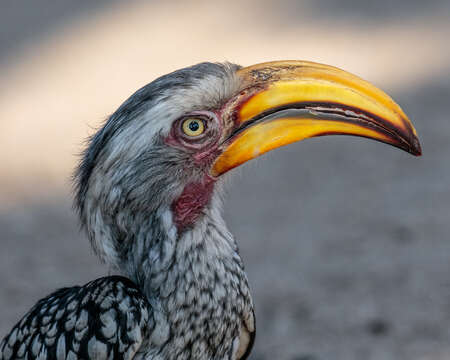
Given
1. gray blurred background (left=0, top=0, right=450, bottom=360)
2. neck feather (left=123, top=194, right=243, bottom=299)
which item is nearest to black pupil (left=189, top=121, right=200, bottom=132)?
neck feather (left=123, top=194, right=243, bottom=299)

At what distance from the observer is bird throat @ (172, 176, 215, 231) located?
8.13ft

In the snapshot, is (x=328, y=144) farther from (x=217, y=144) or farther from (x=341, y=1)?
(x=217, y=144)

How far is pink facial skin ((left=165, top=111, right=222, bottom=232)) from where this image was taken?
2438 millimetres

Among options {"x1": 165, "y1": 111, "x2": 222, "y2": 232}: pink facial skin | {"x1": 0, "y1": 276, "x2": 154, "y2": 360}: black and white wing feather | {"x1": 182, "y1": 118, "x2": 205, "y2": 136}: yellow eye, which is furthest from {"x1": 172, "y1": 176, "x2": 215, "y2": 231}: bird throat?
{"x1": 0, "y1": 276, "x2": 154, "y2": 360}: black and white wing feather

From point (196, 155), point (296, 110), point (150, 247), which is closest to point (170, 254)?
point (150, 247)

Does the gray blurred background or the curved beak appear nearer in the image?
the curved beak

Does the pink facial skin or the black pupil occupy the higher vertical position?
the black pupil

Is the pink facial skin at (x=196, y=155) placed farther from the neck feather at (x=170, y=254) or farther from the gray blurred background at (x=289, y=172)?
the gray blurred background at (x=289, y=172)

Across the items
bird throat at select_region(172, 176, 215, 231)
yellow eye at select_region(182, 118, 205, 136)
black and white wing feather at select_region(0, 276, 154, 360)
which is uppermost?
yellow eye at select_region(182, 118, 205, 136)

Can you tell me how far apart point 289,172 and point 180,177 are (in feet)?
12.3

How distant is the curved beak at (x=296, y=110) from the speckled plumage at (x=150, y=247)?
0.29 ft

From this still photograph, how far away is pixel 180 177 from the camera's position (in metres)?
2.47

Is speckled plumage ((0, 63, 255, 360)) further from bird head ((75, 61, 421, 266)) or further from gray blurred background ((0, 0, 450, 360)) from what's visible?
gray blurred background ((0, 0, 450, 360))

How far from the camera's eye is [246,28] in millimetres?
8898
